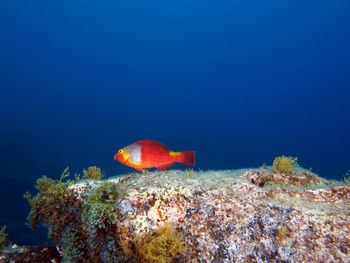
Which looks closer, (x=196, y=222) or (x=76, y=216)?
(x=196, y=222)

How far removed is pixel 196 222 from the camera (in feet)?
8.57

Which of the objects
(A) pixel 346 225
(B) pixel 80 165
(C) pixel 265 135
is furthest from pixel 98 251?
(C) pixel 265 135

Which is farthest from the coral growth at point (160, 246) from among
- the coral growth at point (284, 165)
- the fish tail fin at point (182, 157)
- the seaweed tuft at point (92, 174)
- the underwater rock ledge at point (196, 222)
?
the coral growth at point (284, 165)

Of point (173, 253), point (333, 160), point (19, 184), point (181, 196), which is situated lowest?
point (333, 160)

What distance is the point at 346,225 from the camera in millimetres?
2572

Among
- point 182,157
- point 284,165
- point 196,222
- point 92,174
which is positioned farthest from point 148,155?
point 284,165

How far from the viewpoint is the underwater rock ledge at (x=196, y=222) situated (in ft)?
7.69

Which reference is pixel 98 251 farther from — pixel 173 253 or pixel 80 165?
pixel 80 165

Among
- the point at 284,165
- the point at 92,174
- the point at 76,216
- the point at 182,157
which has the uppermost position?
the point at 182,157

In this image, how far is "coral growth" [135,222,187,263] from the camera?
2168 mm

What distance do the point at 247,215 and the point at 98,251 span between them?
213 centimetres

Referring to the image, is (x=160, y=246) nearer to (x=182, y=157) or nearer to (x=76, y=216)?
(x=182, y=157)

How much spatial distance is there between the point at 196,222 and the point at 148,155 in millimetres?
1152

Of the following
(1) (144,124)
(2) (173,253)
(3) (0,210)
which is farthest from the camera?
(1) (144,124)
